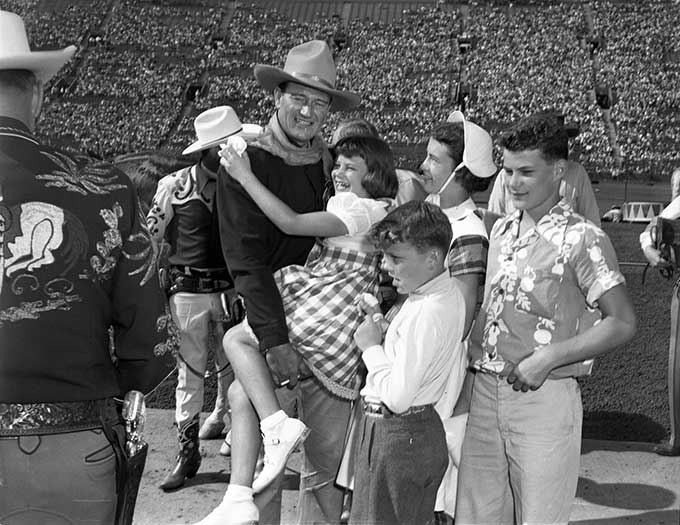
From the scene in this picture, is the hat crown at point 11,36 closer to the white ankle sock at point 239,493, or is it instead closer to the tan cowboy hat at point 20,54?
the tan cowboy hat at point 20,54

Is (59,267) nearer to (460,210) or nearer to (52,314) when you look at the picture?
(52,314)

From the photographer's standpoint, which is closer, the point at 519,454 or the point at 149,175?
the point at 519,454

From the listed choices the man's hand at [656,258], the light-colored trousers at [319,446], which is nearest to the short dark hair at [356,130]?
the light-colored trousers at [319,446]

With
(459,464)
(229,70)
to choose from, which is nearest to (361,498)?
(459,464)

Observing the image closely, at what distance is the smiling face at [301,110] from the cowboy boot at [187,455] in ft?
7.05

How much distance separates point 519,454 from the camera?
2949 mm

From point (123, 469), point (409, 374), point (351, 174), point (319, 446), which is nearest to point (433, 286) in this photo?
point (409, 374)

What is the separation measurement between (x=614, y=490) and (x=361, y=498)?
7.61ft

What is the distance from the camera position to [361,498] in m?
2.86

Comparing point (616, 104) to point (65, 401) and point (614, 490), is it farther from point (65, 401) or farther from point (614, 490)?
point (65, 401)

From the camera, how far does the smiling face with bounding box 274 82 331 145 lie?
3.32 metres

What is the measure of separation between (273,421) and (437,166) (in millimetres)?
1448

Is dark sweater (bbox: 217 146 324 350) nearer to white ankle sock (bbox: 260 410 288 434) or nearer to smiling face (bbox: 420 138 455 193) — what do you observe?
white ankle sock (bbox: 260 410 288 434)

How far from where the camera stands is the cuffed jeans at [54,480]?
2.18m
